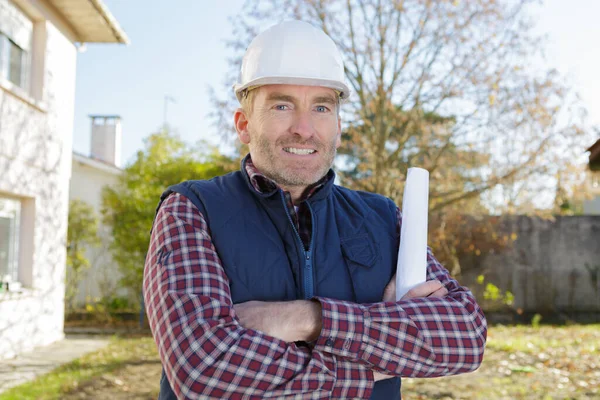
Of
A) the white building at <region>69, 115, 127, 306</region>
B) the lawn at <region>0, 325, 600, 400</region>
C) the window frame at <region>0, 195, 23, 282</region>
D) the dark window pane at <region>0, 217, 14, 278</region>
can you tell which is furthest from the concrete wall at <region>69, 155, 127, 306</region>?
the dark window pane at <region>0, 217, 14, 278</region>

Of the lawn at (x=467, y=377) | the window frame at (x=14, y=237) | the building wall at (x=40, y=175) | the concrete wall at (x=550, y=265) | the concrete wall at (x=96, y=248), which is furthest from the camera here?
the concrete wall at (x=550, y=265)

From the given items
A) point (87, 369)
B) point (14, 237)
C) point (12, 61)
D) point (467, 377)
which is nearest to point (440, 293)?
point (467, 377)

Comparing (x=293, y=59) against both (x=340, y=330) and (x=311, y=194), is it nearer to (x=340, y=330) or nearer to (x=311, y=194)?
(x=311, y=194)

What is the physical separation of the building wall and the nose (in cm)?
664

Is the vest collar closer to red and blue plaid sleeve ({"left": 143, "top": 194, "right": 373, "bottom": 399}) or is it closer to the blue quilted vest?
the blue quilted vest

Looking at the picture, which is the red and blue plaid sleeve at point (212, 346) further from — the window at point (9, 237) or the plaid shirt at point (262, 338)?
the window at point (9, 237)

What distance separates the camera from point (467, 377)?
283 inches

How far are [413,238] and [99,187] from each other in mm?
15920

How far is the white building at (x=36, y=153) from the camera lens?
7914 millimetres

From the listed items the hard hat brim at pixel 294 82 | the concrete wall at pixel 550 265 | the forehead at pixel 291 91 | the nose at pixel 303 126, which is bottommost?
the concrete wall at pixel 550 265

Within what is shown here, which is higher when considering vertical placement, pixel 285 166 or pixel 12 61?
pixel 12 61

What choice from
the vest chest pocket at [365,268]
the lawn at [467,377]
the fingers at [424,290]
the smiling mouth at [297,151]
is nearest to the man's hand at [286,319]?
the vest chest pocket at [365,268]

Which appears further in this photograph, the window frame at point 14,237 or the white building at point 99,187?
the white building at point 99,187

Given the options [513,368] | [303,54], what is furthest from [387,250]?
[513,368]
